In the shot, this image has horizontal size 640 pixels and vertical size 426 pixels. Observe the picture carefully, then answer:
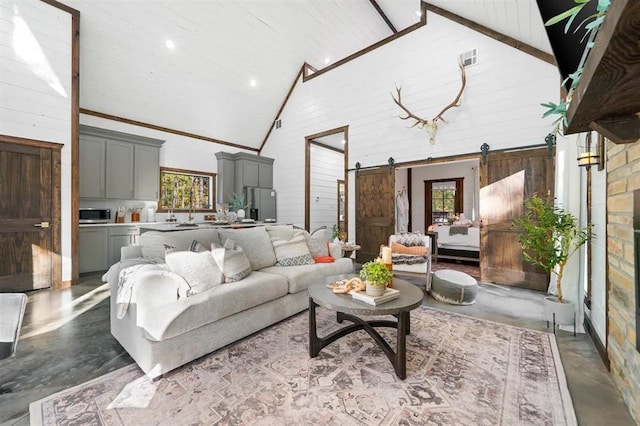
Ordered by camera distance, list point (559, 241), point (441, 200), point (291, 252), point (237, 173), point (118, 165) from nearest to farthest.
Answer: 1. point (559, 241)
2. point (291, 252)
3. point (118, 165)
4. point (237, 173)
5. point (441, 200)

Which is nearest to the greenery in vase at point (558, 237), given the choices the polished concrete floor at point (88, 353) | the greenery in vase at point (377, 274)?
the polished concrete floor at point (88, 353)

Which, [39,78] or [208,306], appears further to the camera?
[39,78]

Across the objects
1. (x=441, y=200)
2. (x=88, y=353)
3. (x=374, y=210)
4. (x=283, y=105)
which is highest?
(x=283, y=105)

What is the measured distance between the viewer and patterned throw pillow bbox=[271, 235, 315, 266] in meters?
3.44

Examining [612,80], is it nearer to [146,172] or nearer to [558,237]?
[558,237]

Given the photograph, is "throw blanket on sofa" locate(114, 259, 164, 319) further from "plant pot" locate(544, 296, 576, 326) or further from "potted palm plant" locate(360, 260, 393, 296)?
"plant pot" locate(544, 296, 576, 326)

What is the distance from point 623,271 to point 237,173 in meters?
7.10

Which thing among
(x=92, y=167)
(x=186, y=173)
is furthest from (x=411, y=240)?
(x=92, y=167)

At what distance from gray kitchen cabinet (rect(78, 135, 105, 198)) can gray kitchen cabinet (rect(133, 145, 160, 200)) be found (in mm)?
540

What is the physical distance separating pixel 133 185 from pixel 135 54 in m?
2.45

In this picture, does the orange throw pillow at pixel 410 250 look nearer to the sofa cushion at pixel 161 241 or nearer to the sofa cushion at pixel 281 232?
the sofa cushion at pixel 281 232

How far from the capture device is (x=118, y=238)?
5.13 meters

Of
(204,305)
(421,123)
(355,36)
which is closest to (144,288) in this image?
(204,305)

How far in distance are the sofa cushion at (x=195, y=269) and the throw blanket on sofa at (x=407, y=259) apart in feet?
8.33
